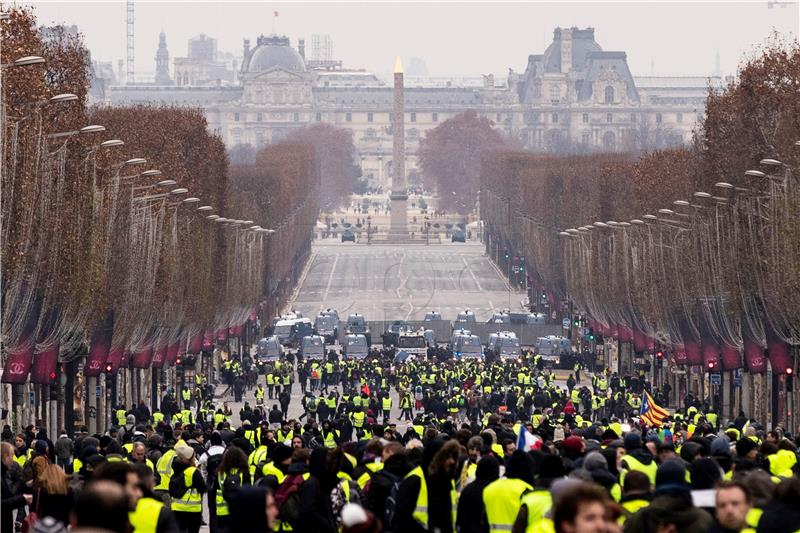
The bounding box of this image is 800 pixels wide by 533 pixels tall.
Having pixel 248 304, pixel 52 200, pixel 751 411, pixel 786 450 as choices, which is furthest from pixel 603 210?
pixel 786 450

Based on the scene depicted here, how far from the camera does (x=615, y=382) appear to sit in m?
68.6

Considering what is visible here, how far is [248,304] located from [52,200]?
45.2 m

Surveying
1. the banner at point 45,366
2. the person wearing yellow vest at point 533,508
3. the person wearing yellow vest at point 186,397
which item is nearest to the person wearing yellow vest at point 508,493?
the person wearing yellow vest at point 533,508

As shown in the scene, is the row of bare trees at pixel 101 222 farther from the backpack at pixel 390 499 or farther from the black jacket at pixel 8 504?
the backpack at pixel 390 499

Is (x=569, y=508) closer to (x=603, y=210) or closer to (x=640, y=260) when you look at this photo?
(x=640, y=260)

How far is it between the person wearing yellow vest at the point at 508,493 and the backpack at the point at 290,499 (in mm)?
1451

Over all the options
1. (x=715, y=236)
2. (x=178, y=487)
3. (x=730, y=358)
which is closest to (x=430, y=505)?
(x=178, y=487)

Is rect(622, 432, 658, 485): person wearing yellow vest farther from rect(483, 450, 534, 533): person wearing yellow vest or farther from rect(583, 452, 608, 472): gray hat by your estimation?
rect(483, 450, 534, 533): person wearing yellow vest

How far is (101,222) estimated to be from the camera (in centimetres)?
5431

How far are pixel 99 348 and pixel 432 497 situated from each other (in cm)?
3533

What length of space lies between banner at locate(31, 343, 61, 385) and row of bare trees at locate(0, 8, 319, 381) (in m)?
0.13

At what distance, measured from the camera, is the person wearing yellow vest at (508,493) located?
62.8 ft

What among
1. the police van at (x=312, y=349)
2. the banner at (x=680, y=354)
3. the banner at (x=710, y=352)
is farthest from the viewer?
the police van at (x=312, y=349)

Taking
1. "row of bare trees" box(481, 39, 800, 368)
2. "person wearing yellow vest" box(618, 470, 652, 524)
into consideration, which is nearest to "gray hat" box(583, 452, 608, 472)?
"person wearing yellow vest" box(618, 470, 652, 524)
